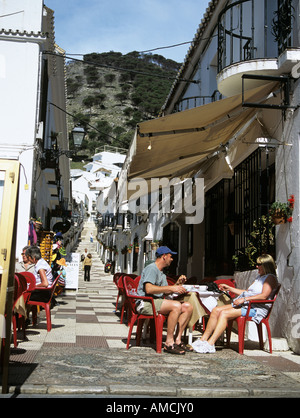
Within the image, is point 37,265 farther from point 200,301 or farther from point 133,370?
point 133,370

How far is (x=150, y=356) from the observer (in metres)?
6.47

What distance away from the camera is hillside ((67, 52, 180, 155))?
5202 inches

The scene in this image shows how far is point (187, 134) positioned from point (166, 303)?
350 cm

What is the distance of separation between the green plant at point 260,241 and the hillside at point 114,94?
112935 millimetres

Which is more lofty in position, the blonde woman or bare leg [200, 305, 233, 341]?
the blonde woman

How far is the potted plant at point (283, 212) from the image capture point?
7.68 meters

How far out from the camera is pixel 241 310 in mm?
7102

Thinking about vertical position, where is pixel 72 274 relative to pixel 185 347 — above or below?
above

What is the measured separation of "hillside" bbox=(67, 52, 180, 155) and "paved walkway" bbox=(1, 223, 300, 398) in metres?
115

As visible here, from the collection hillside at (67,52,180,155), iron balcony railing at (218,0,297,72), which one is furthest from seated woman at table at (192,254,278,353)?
hillside at (67,52,180,155)

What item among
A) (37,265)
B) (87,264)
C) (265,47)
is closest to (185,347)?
(37,265)

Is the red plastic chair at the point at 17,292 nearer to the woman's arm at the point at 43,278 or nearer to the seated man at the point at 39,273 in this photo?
the seated man at the point at 39,273

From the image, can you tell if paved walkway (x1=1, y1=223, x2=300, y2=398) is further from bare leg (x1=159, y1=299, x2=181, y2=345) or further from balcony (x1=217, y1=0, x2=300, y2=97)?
balcony (x1=217, y1=0, x2=300, y2=97)
